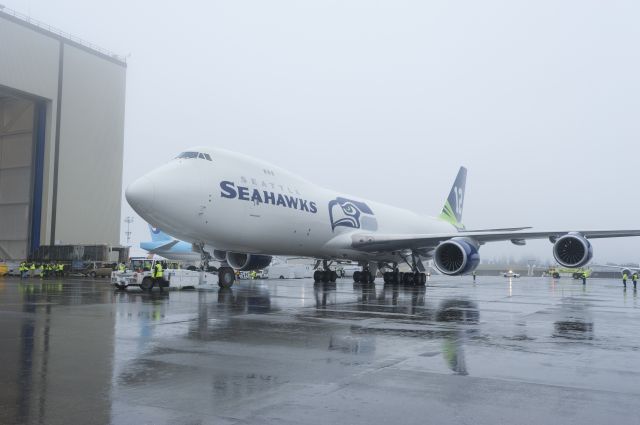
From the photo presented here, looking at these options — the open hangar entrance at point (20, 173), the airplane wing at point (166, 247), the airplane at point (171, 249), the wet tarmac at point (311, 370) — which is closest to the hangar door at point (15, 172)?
the open hangar entrance at point (20, 173)

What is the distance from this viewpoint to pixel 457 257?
22.4 meters

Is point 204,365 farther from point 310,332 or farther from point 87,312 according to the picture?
point 87,312

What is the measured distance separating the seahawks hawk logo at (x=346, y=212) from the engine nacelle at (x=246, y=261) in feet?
11.8

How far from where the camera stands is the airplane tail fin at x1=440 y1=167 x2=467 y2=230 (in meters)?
38.7

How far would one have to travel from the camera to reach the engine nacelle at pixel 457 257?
2181 centimetres

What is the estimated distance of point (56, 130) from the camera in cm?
4500

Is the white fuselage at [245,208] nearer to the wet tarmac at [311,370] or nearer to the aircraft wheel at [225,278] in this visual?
the aircraft wheel at [225,278]

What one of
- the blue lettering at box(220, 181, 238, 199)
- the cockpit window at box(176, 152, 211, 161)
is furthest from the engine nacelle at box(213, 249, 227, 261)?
the cockpit window at box(176, 152, 211, 161)

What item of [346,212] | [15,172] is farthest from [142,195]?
[15,172]

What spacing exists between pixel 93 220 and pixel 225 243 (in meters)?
32.9

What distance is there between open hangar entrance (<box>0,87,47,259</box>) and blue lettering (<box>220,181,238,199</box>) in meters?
32.4

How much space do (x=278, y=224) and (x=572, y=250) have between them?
38.3 ft

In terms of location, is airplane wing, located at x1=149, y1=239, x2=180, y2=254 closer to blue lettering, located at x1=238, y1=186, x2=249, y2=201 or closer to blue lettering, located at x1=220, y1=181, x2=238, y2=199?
blue lettering, located at x1=238, y1=186, x2=249, y2=201

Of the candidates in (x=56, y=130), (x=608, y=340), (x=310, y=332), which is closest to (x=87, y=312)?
(x=310, y=332)
